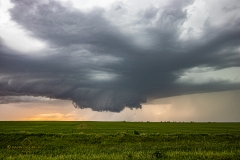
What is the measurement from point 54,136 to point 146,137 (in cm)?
1557

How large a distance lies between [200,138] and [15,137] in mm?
31776

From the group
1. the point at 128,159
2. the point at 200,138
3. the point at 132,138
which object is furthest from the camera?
the point at 200,138

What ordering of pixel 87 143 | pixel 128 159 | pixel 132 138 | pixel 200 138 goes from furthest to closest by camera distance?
pixel 200 138, pixel 132 138, pixel 87 143, pixel 128 159

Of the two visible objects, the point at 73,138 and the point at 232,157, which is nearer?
the point at 232,157

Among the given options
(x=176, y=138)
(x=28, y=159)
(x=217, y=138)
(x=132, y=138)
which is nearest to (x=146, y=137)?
(x=132, y=138)

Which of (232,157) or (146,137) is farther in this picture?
(146,137)

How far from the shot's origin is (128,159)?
18.9 meters

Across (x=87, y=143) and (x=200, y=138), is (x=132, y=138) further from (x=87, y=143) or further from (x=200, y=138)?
(x=200, y=138)

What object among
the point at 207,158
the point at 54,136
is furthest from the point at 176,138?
the point at 207,158

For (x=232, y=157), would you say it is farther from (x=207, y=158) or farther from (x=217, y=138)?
(x=217, y=138)

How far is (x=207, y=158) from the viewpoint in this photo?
1938cm

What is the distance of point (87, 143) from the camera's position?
125 feet

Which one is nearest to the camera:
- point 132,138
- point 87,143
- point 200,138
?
point 87,143

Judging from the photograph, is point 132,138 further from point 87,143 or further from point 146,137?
point 87,143
